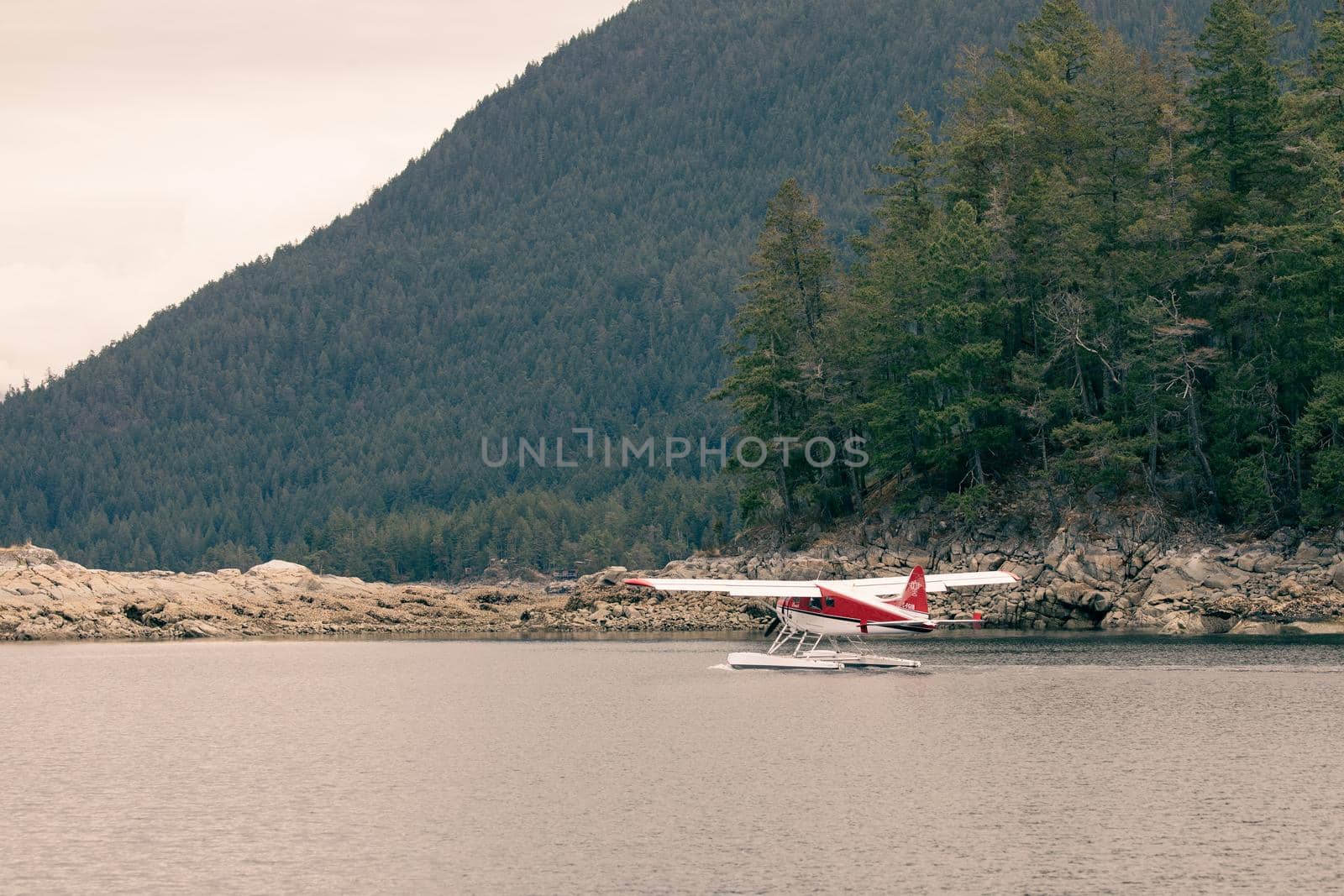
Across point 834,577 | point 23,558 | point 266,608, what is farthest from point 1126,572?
point 23,558

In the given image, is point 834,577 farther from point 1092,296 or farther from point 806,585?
point 806,585

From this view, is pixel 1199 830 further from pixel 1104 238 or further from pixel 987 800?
pixel 1104 238

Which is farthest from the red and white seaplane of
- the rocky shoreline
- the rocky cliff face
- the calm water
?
the rocky shoreline

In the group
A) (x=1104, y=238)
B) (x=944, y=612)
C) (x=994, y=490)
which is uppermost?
(x=1104, y=238)

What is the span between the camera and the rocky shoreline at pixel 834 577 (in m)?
71.0

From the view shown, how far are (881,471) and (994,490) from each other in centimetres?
840

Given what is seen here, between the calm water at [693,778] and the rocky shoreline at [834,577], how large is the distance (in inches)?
507

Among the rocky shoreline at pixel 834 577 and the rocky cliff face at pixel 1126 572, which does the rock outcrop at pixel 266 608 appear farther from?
the rocky cliff face at pixel 1126 572

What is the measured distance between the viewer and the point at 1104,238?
A: 82750 mm

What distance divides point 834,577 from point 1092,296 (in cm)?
2000

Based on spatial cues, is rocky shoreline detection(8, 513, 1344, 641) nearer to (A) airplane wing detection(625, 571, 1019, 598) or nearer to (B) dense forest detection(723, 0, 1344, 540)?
(B) dense forest detection(723, 0, 1344, 540)

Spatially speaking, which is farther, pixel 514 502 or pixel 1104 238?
pixel 514 502

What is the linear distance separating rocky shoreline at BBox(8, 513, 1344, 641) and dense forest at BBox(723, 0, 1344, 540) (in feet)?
9.56

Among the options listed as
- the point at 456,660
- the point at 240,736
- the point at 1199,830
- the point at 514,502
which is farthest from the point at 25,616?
the point at 514,502
